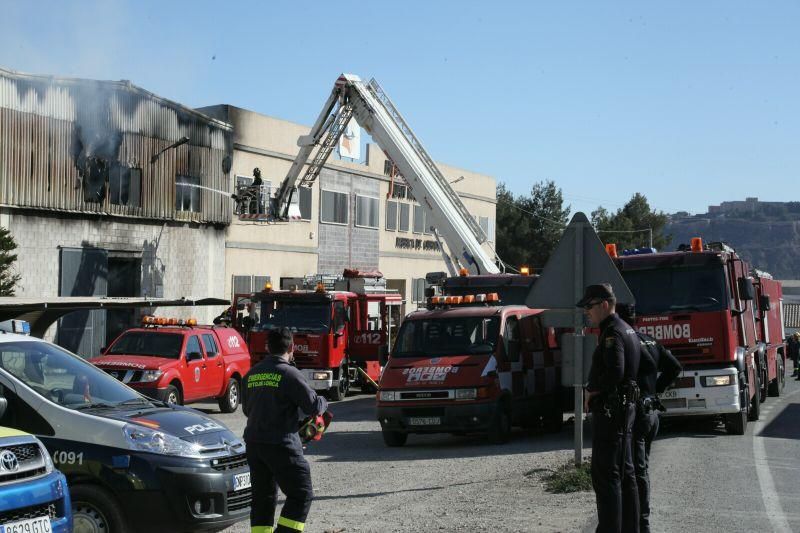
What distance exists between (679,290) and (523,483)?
6138 mm

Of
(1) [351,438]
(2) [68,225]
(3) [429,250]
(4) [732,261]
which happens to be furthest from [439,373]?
(3) [429,250]

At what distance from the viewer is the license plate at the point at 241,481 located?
8.53m

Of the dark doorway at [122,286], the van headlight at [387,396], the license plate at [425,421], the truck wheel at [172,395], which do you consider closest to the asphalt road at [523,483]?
the license plate at [425,421]

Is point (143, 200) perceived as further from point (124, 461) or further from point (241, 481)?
point (124, 461)

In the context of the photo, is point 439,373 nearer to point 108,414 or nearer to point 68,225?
point 108,414

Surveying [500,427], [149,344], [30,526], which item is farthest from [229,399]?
[30,526]

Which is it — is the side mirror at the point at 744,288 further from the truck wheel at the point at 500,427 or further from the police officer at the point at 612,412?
the police officer at the point at 612,412

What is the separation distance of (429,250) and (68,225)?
24830 mm

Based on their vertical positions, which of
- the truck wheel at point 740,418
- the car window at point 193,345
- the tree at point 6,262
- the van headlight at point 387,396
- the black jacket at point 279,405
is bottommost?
the truck wheel at point 740,418

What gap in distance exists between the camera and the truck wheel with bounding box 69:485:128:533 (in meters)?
7.95

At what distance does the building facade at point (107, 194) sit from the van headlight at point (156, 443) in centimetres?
2231

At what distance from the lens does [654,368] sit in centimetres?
822

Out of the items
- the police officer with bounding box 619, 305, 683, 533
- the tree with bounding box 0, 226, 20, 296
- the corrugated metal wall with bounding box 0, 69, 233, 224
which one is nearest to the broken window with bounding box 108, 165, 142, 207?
the corrugated metal wall with bounding box 0, 69, 233, 224

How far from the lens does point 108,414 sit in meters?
8.45
